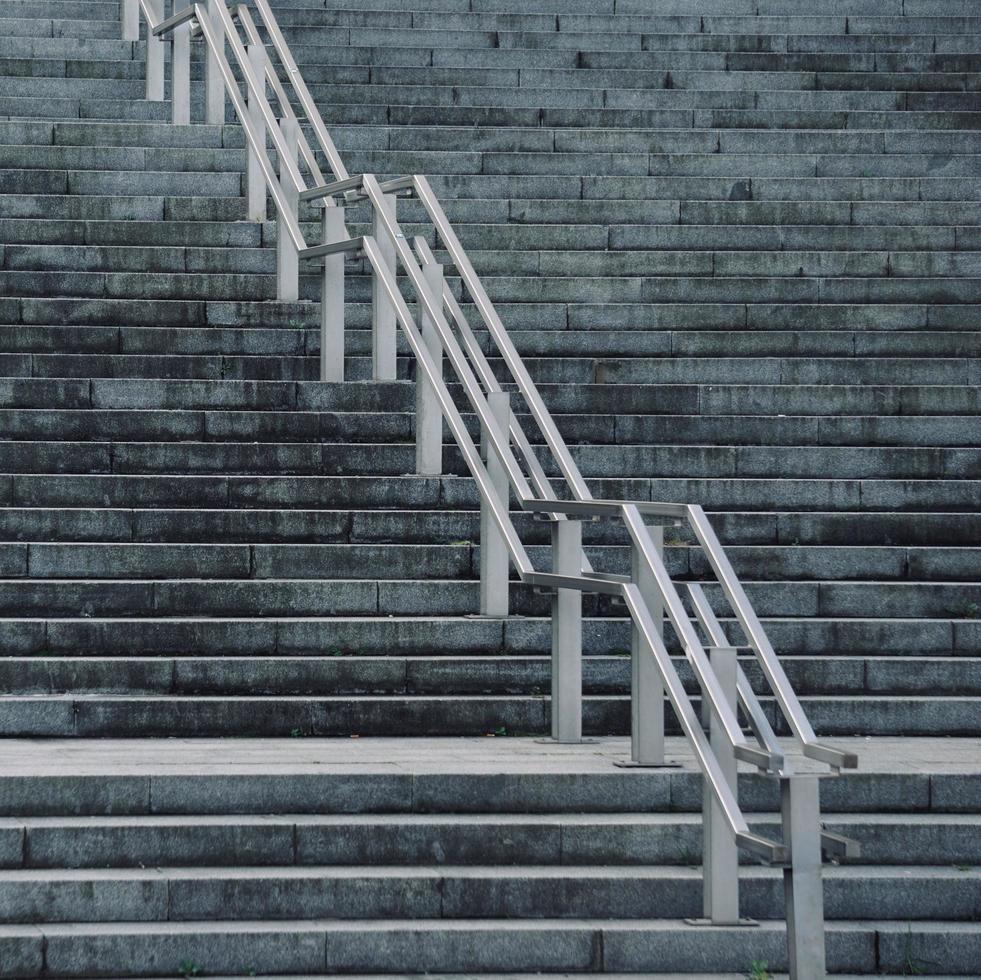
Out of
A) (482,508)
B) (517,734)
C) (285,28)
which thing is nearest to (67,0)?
(285,28)

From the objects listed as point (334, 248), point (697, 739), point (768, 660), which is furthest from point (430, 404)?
point (768, 660)

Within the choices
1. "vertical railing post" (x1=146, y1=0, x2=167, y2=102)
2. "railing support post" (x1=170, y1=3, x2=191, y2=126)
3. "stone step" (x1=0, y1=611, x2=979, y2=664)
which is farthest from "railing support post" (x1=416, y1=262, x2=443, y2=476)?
"vertical railing post" (x1=146, y1=0, x2=167, y2=102)

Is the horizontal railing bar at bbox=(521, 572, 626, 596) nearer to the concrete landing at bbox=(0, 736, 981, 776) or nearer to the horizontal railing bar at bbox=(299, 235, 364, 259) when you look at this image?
the concrete landing at bbox=(0, 736, 981, 776)

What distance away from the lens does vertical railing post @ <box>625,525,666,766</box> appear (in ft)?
19.8

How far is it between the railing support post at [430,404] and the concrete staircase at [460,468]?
0.21 metres

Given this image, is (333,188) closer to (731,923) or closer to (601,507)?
(601,507)

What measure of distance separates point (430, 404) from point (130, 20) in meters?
6.20

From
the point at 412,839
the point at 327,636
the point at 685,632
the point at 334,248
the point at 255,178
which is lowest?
the point at 412,839

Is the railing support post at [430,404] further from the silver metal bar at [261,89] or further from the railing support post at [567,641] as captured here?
the railing support post at [567,641]

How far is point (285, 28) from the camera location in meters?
13.3

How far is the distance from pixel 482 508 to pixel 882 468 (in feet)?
8.11

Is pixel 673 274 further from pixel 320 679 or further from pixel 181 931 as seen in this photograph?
pixel 181 931

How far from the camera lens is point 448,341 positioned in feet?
25.5

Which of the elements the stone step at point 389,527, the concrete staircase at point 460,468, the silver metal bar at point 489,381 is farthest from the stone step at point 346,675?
the stone step at point 389,527
